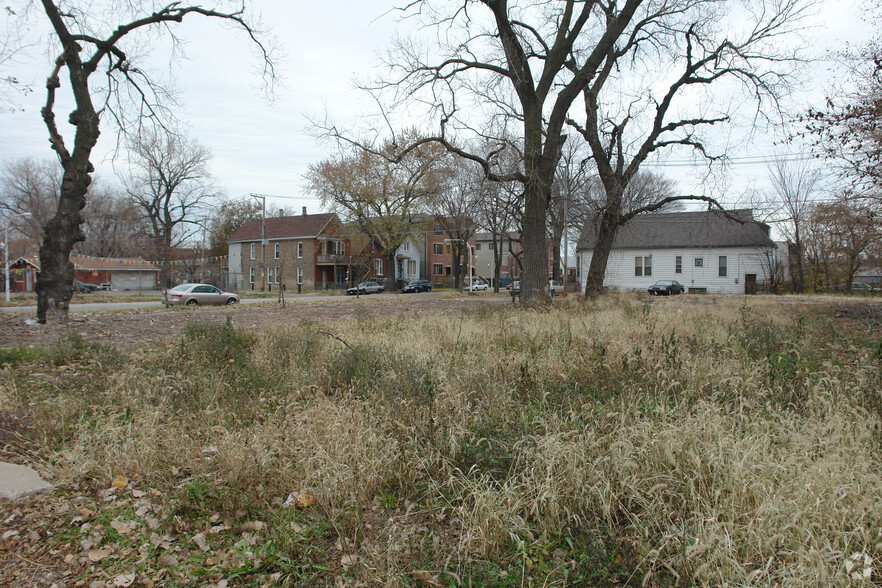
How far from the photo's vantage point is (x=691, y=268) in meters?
47.1

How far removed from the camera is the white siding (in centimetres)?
4509

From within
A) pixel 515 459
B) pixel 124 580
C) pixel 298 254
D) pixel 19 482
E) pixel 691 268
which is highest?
pixel 298 254

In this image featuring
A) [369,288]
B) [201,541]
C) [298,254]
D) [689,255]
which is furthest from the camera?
[298,254]

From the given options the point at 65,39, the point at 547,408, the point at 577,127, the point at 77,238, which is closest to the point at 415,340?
the point at 547,408

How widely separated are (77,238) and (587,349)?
12826 mm

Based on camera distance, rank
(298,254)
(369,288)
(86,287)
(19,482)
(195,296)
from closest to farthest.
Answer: (19,482), (195,296), (369,288), (86,287), (298,254)

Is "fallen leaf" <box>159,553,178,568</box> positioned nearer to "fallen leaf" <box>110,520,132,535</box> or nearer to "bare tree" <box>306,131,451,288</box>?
"fallen leaf" <box>110,520,132,535</box>

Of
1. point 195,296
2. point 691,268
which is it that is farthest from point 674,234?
point 195,296

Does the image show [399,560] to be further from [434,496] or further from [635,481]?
[635,481]

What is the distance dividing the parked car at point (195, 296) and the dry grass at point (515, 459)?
894 inches

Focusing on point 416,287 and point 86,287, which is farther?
point 86,287

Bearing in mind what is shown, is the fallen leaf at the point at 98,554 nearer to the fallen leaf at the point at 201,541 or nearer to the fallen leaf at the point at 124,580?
the fallen leaf at the point at 124,580

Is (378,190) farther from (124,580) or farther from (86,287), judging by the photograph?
(124,580)

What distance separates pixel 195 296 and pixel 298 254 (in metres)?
27.1
